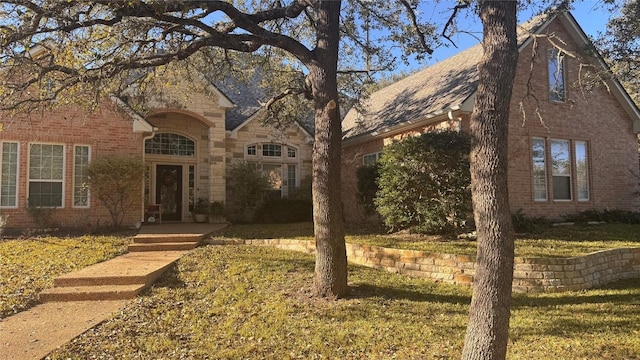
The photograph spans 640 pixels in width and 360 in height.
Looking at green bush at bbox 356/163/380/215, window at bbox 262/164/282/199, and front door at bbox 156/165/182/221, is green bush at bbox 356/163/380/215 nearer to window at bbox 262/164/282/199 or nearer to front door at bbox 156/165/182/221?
window at bbox 262/164/282/199

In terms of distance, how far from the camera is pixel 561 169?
1433 cm

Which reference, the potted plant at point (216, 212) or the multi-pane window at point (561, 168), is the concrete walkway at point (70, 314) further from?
the multi-pane window at point (561, 168)

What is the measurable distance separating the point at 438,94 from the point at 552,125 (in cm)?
392

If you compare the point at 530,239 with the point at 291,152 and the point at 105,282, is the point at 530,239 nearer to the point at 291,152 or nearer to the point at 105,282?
the point at 105,282

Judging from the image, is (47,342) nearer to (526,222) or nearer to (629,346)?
(629,346)

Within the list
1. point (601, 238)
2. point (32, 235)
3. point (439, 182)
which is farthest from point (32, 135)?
point (601, 238)

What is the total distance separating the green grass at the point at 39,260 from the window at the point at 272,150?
7.97 m

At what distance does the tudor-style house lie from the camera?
43.5 ft

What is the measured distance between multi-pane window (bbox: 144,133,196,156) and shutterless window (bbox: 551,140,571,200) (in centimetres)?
1332

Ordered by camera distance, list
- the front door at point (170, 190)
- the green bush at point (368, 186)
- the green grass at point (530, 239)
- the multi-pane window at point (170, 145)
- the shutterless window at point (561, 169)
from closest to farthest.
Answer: the green grass at point (530, 239), the green bush at point (368, 186), the shutterless window at point (561, 169), the multi-pane window at point (170, 145), the front door at point (170, 190)

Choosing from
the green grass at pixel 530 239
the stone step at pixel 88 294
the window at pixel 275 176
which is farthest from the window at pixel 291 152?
the stone step at pixel 88 294

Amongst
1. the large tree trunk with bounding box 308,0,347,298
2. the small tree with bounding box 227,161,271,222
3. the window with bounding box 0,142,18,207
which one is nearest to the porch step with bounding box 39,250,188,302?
the large tree trunk with bounding box 308,0,347,298

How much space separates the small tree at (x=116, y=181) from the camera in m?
12.6

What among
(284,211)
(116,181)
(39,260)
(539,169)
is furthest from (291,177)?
(39,260)
